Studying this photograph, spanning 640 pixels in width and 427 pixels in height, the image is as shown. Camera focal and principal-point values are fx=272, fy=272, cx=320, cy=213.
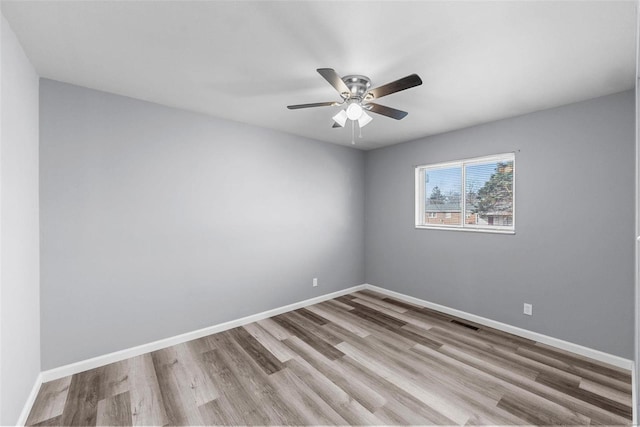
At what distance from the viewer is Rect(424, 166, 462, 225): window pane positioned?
12.2 feet

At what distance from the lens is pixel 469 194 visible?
141 inches

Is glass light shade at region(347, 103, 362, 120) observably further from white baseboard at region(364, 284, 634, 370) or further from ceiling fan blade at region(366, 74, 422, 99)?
white baseboard at region(364, 284, 634, 370)

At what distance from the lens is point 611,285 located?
2463 mm

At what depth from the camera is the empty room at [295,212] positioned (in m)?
1.64

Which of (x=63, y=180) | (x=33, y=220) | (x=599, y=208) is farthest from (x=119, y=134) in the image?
(x=599, y=208)

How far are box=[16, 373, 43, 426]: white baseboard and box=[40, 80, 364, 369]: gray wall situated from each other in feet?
0.43

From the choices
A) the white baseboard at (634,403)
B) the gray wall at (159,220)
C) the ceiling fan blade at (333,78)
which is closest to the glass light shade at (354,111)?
the ceiling fan blade at (333,78)

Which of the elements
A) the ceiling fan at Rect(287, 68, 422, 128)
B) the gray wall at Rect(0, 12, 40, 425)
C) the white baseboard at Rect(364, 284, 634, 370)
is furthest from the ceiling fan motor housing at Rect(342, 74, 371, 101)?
the white baseboard at Rect(364, 284, 634, 370)

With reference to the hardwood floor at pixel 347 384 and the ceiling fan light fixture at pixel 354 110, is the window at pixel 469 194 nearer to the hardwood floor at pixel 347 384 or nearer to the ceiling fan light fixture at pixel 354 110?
the hardwood floor at pixel 347 384

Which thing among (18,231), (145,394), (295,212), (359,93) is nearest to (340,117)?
(359,93)

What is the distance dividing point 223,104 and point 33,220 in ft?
5.84

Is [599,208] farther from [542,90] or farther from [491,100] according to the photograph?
[491,100]

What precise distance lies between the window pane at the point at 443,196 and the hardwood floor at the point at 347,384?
58.1 inches

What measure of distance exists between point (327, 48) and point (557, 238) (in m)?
2.87
